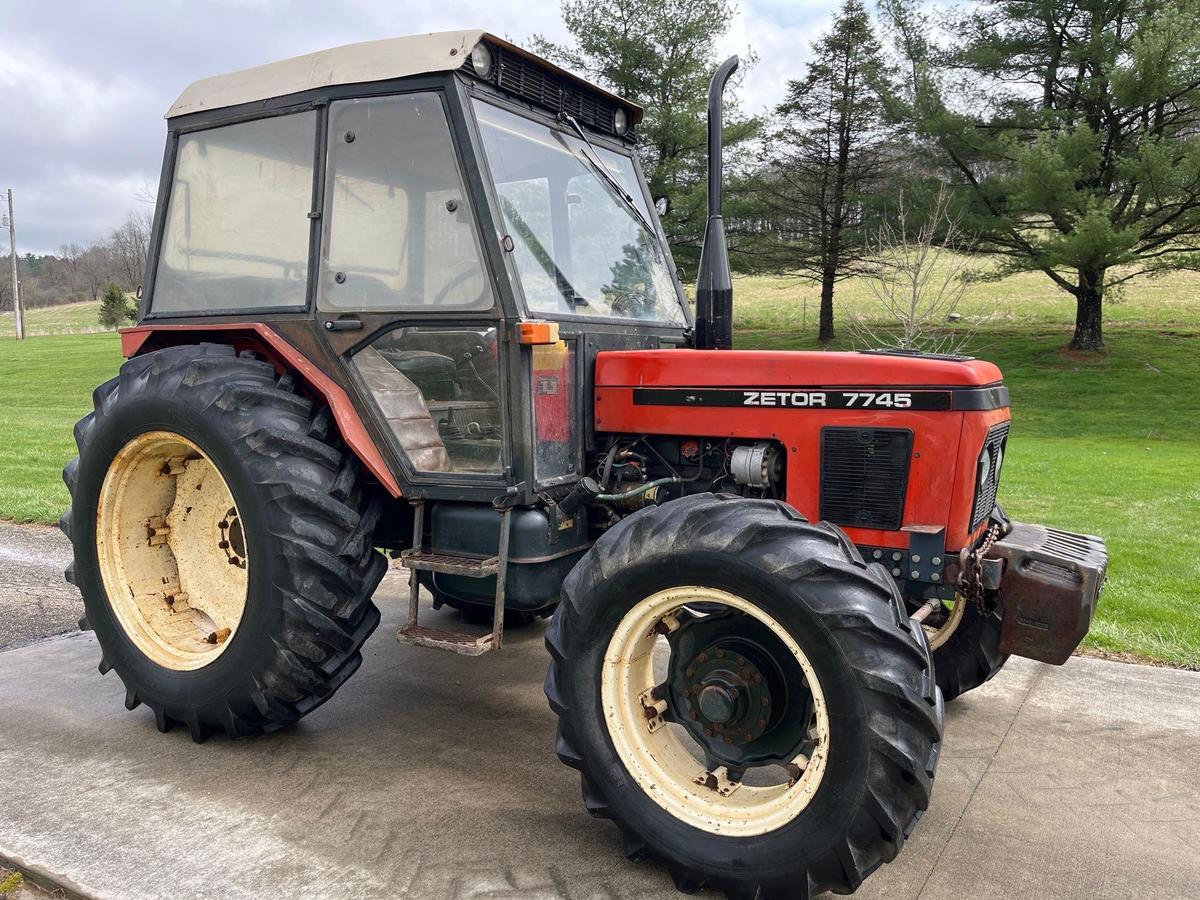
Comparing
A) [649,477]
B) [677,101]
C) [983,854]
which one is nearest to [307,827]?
[649,477]

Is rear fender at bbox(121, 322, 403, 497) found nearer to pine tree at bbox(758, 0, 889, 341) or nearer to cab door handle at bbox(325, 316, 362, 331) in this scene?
cab door handle at bbox(325, 316, 362, 331)

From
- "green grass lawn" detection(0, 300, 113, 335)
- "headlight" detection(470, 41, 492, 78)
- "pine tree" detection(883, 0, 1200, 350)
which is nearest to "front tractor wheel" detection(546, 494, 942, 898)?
"headlight" detection(470, 41, 492, 78)

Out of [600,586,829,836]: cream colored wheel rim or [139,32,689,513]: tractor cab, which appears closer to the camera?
[600,586,829,836]: cream colored wheel rim

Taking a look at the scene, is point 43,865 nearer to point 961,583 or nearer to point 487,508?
point 487,508

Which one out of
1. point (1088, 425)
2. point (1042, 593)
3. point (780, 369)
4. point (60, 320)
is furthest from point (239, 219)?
point (60, 320)

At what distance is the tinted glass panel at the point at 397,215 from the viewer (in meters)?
3.27

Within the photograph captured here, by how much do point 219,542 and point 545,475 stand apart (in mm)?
1496

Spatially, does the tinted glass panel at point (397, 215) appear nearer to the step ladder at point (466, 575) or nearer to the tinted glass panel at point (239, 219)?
the tinted glass panel at point (239, 219)

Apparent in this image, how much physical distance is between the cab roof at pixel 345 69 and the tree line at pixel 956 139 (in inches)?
670

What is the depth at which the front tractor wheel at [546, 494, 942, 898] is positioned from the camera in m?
2.36

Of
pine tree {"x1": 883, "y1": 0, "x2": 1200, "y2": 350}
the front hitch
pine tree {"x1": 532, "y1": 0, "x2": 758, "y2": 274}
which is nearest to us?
the front hitch

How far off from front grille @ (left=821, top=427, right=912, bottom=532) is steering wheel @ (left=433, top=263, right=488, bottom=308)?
1277mm

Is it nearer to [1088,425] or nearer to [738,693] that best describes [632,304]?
[738,693]

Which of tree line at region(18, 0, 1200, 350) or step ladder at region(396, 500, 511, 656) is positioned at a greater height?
tree line at region(18, 0, 1200, 350)
